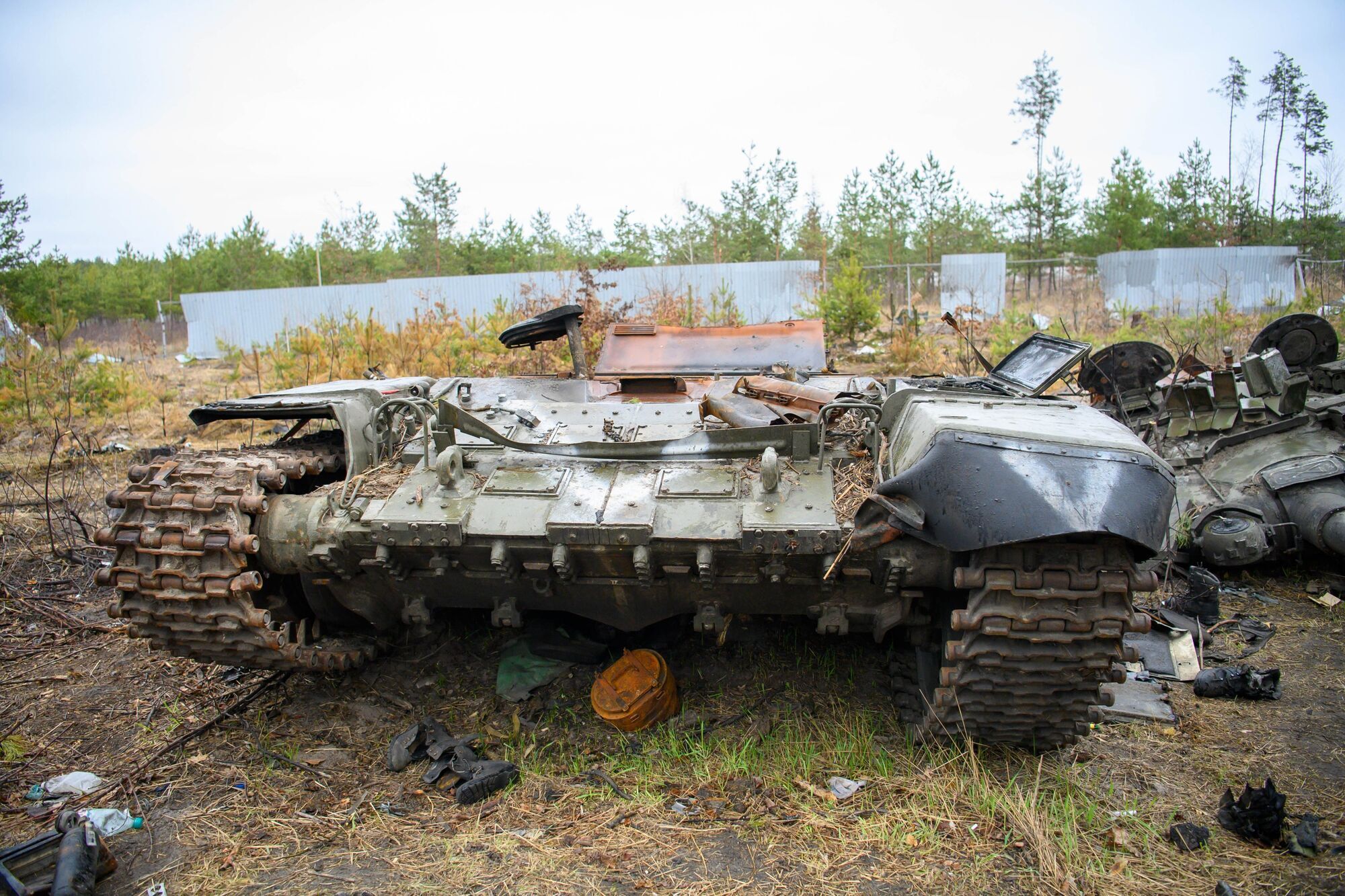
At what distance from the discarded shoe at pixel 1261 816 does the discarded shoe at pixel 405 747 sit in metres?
3.40

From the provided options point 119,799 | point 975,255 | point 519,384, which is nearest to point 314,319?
point 975,255

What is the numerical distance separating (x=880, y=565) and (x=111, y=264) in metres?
38.3

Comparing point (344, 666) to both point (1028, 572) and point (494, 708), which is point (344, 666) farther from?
point (1028, 572)

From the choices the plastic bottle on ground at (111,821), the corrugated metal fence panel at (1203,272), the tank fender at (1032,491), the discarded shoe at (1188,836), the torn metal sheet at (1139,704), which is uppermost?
the corrugated metal fence panel at (1203,272)

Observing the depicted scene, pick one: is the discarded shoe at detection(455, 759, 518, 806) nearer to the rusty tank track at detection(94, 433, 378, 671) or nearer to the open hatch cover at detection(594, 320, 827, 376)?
the rusty tank track at detection(94, 433, 378, 671)

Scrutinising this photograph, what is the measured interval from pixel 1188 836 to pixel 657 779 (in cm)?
206

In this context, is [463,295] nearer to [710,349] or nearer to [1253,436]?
[710,349]

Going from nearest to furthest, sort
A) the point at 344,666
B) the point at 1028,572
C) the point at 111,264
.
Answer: the point at 1028,572 → the point at 344,666 → the point at 111,264

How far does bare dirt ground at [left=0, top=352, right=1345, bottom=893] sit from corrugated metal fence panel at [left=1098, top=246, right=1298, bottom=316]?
17.7 metres

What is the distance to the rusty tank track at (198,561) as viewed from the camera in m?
3.73

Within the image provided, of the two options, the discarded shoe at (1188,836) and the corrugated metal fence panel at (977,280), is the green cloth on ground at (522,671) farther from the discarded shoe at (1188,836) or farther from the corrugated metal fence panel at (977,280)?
the corrugated metal fence panel at (977,280)

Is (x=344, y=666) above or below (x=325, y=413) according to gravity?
below

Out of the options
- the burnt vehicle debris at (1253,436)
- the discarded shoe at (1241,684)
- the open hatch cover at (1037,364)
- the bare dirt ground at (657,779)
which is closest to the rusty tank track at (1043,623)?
the bare dirt ground at (657,779)

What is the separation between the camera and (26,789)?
3.88 meters
